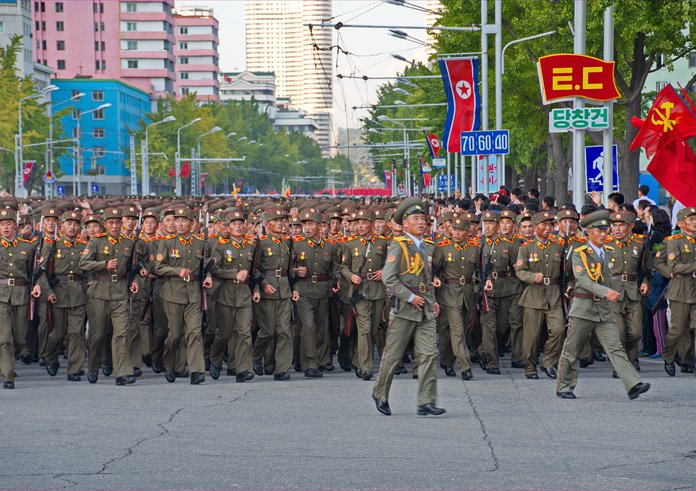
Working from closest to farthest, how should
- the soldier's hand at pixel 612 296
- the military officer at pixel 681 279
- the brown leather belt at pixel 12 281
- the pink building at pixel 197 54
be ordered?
the soldier's hand at pixel 612 296, the military officer at pixel 681 279, the brown leather belt at pixel 12 281, the pink building at pixel 197 54

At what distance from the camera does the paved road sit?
905 cm

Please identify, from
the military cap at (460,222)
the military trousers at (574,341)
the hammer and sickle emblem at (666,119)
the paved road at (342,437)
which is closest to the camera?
the paved road at (342,437)

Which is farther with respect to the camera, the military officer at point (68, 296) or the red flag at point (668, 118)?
the red flag at point (668, 118)

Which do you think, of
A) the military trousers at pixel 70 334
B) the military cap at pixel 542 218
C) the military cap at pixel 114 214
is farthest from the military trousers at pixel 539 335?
the military trousers at pixel 70 334

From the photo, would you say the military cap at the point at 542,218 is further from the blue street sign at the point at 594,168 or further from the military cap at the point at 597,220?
the blue street sign at the point at 594,168

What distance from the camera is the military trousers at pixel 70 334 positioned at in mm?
15336

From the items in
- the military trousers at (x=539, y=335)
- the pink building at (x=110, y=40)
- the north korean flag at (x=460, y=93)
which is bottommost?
the military trousers at (x=539, y=335)

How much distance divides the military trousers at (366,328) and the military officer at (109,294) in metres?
2.48

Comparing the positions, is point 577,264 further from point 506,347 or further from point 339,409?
point 506,347

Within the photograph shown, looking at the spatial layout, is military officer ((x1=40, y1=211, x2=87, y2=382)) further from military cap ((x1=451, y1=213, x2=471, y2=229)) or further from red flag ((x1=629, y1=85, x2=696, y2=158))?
red flag ((x1=629, y1=85, x2=696, y2=158))

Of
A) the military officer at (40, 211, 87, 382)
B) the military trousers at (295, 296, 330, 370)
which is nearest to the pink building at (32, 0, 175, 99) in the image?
the military officer at (40, 211, 87, 382)

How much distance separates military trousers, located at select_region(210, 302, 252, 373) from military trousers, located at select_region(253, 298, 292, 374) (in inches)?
12.1

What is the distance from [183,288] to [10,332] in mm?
1896

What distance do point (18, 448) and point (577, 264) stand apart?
560 centimetres
